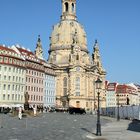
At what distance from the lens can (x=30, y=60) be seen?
121 metres

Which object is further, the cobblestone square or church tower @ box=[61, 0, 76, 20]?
church tower @ box=[61, 0, 76, 20]

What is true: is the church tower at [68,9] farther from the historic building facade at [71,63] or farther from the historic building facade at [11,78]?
the historic building facade at [11,78]

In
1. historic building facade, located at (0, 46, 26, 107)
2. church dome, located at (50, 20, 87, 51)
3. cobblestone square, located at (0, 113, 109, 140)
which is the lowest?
cobblestone square, located at (0, 113, 109, 140)

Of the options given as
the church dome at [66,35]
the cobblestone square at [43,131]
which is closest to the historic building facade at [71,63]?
the church dome at [66,35]

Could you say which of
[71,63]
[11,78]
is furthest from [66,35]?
[11,78]

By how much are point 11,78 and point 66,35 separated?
6071 centimetres

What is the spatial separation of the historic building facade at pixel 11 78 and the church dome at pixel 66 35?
2049 inches

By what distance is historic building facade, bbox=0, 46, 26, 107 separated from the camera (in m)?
105

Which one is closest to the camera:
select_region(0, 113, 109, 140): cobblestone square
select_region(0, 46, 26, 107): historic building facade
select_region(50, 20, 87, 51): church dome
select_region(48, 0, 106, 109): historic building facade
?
select_region(0, 113, 109, 140): cobblestone square

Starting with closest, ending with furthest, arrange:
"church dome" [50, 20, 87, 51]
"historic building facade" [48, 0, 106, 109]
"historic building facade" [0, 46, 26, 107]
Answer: "historic building facade" [0, 46, 26, 107], "historic building facade" [48, 0, 106, 109], "church dome" [50, 20, 87, 51]

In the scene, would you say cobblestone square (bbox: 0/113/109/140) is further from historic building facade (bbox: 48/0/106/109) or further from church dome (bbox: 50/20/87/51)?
church dome (bbox: 50/20/87/51)

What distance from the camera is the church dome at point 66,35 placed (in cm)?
16362

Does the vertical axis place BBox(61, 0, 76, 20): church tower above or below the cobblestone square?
above

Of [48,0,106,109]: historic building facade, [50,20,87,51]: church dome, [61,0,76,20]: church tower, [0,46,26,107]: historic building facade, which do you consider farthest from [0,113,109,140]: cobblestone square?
[61,0,76,20]: church tower
